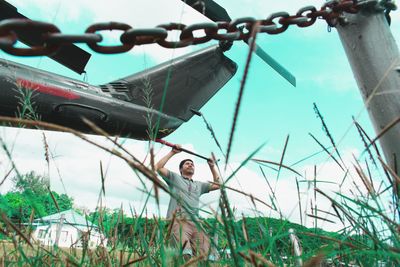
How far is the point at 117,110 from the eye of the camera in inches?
176

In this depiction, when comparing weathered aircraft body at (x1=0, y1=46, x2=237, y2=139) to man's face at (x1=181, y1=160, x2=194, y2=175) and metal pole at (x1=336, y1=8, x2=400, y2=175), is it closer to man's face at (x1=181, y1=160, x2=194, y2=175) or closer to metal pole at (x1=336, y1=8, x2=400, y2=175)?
man's face at (x1=181, y1=160, x2=194, y2=175)

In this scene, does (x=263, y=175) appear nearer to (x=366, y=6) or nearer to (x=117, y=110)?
(x=366, y=6)

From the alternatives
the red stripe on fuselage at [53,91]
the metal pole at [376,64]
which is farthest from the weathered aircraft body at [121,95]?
the metal pole at [376,64]

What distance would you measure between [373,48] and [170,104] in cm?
478

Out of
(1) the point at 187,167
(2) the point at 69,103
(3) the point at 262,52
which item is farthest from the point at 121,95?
(3) the point at 262,52

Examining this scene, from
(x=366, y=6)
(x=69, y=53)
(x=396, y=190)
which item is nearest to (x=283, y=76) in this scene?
(x=366, y=6)

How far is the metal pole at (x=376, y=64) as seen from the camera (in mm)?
1033

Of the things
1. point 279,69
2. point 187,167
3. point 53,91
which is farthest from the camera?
point 187,167

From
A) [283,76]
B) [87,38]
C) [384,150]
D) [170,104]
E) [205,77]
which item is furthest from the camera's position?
[205,77]

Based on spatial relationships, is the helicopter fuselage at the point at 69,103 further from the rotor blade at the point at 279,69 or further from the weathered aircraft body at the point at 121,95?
the rotor blade at the point at 279,69

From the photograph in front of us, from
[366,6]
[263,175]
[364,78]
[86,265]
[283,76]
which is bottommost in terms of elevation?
[86,265]

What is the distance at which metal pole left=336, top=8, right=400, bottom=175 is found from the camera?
3.39 ft

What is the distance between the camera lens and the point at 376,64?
1.07 m

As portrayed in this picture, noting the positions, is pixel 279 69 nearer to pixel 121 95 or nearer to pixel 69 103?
pixel 69 103
